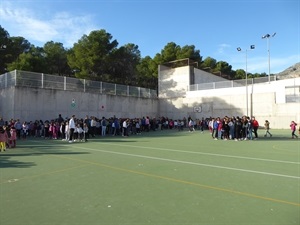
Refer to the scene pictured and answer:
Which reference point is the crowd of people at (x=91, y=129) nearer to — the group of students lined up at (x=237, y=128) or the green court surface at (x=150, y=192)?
the group of students lined up at (x=237, y=128)

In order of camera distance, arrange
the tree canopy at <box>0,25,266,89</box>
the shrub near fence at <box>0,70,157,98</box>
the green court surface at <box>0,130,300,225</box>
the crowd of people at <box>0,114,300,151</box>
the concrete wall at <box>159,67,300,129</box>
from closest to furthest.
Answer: the green court surface at <box>0,130,300,225</box>
the crowd of people at <box>0,114,300,151</box>
the shrub near fence at <box>0,70,157,98</box>
the concrete wall at <box>159,67,300,129</box>
the tree canopy at <box>0,25,266,89</box>

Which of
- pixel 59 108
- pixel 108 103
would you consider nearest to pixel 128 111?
pixel 108 103

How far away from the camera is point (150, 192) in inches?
248

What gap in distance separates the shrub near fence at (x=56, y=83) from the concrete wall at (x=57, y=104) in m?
0.47

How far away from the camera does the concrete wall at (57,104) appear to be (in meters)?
23.5

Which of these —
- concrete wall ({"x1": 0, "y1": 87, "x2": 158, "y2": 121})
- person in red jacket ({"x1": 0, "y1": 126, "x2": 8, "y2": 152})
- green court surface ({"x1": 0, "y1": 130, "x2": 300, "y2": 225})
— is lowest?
green court surface ({"x1": 0, "y1": 130, "x2": 300, "y2": 225})

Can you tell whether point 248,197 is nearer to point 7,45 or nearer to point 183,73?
point 183,73

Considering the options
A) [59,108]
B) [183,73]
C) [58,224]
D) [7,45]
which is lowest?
[58,224]

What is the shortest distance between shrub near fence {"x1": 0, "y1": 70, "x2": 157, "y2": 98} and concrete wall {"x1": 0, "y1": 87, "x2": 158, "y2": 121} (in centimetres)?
47

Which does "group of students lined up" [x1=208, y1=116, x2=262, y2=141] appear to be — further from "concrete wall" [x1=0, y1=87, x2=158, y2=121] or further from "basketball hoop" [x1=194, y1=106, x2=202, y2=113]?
"basketball hoop" [x1=194, y1=106, x2=202, y2=113]

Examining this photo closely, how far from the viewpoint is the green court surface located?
187 inches

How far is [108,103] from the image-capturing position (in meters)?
31.5

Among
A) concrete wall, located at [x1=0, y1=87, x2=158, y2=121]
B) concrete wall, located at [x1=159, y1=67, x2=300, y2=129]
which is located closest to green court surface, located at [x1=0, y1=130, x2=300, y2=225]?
concrete wall, located at [x1=0, y1=87, x2=158, y2=121]

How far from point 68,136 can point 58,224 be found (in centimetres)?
1513
